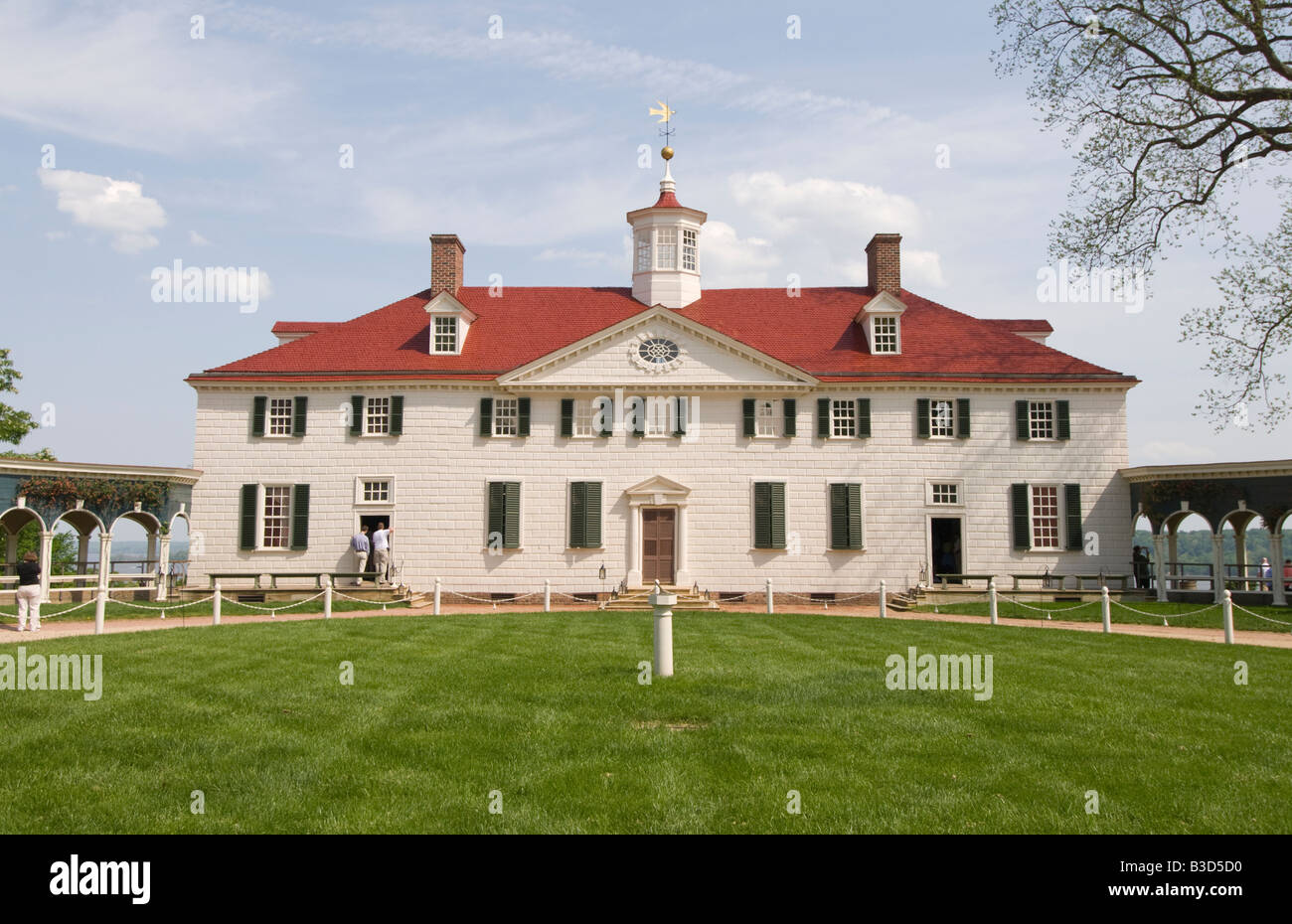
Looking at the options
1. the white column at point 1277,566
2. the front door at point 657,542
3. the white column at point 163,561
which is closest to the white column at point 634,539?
the front door at point 657,542

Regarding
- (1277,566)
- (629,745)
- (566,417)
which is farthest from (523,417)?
(629,745)

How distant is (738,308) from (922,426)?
24.6 feet

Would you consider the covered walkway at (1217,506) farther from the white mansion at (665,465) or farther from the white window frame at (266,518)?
the white window frame at (266,518)

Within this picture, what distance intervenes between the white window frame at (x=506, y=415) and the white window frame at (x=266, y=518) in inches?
252

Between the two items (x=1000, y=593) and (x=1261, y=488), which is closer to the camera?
(x=1261, y=488)

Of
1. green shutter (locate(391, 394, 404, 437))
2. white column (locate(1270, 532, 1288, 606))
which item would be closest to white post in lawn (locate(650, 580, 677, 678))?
green shutter (locate(391, 394, 404, 437))

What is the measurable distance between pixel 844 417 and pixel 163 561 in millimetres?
20019

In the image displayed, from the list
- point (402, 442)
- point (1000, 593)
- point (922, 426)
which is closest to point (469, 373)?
point (402, 442)

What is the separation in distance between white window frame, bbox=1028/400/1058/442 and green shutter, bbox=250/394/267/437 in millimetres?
23178

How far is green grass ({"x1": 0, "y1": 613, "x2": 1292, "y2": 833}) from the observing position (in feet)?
21.9

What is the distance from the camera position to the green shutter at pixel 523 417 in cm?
2902

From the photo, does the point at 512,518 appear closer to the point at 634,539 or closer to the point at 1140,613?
the point at 634,539

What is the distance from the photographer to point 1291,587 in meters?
26.1

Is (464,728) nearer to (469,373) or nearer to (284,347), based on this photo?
(469,373)
